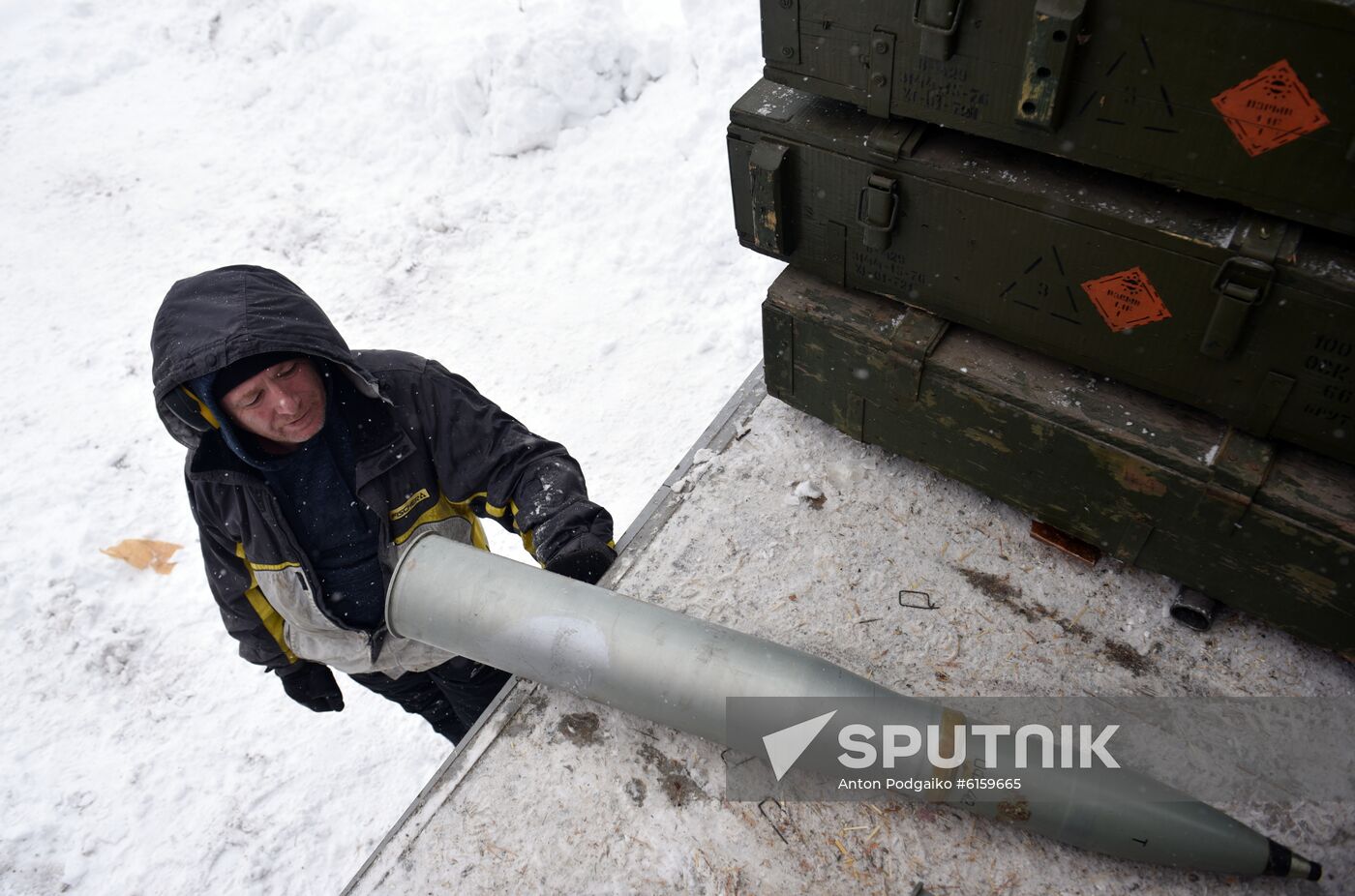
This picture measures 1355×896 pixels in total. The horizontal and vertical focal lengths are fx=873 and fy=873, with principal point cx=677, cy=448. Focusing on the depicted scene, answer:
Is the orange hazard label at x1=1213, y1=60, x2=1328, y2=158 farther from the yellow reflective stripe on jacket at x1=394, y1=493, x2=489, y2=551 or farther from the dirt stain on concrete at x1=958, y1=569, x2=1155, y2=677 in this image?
the yellow reflective stripe on jacket at x1=394, y1=493, x2=489, y2=551

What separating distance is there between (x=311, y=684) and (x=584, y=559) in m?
1.39

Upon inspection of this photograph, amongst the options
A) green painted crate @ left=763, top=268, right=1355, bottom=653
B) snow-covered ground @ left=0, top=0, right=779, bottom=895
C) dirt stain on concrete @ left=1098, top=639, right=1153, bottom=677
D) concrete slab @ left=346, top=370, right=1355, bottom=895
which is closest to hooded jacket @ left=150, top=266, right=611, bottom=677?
concrete slab @ left=346, top=370, right=1355, bottom=895

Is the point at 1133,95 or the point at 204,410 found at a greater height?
the point at 1133,95

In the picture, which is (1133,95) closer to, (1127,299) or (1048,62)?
(1048,62)

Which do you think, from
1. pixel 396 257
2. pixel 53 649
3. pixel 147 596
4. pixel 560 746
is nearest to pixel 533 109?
pixel 396 257

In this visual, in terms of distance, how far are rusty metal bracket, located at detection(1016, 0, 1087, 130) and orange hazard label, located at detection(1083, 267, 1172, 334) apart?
0.39 meters

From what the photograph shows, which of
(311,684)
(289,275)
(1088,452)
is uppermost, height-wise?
(1088,452)

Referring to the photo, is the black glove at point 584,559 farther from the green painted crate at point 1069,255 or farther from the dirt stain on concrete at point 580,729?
the green painted crate at point 1069,255

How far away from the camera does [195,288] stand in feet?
8.68

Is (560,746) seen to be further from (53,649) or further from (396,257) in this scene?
(396,257)

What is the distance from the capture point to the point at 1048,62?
1824mm

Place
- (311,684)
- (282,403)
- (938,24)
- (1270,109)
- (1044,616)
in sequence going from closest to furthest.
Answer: (1270,109)
(938,24)
(1044,616)
(282,403)
(311,684)

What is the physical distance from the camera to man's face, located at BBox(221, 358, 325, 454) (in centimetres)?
260

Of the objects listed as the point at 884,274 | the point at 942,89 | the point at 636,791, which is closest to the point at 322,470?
the point at 636,791
